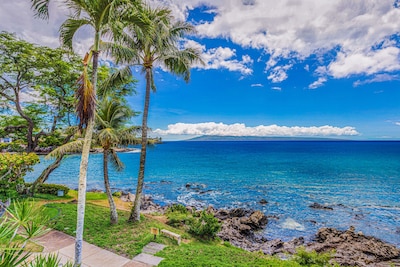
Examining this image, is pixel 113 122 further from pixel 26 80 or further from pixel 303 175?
pixel 303 175

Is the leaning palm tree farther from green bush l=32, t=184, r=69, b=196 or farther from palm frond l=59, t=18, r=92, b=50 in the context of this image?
green bush l=32, t=184, r=69, b=196

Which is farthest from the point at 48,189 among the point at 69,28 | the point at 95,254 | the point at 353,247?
the point at 353,247

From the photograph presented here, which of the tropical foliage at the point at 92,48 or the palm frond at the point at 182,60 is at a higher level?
the palm frond at the point at 182,60

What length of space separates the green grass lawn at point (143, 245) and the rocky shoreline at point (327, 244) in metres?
2.83

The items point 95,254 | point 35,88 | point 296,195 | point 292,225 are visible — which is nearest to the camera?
point 95,254

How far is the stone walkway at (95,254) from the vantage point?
7953mm

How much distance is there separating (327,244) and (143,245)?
462 inches

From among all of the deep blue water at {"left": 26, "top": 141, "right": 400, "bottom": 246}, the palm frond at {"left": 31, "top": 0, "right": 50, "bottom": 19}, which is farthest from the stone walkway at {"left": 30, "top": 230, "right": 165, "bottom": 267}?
the palm frond at {"left": 31, "top": 0, "right": 50, "bottom": 19}

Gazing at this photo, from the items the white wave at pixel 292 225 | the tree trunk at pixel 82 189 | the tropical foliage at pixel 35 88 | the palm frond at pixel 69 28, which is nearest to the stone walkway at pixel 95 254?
the tree trunk at pixel 82 189

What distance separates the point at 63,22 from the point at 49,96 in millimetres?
11126

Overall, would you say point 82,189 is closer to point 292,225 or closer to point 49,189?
point 49,189

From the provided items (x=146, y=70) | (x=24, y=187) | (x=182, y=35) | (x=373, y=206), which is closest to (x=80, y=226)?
(x=146, y=70)

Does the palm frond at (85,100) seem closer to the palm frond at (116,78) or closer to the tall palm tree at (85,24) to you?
the tall palm tree at (85,24)

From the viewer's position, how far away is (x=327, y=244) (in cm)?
1407
